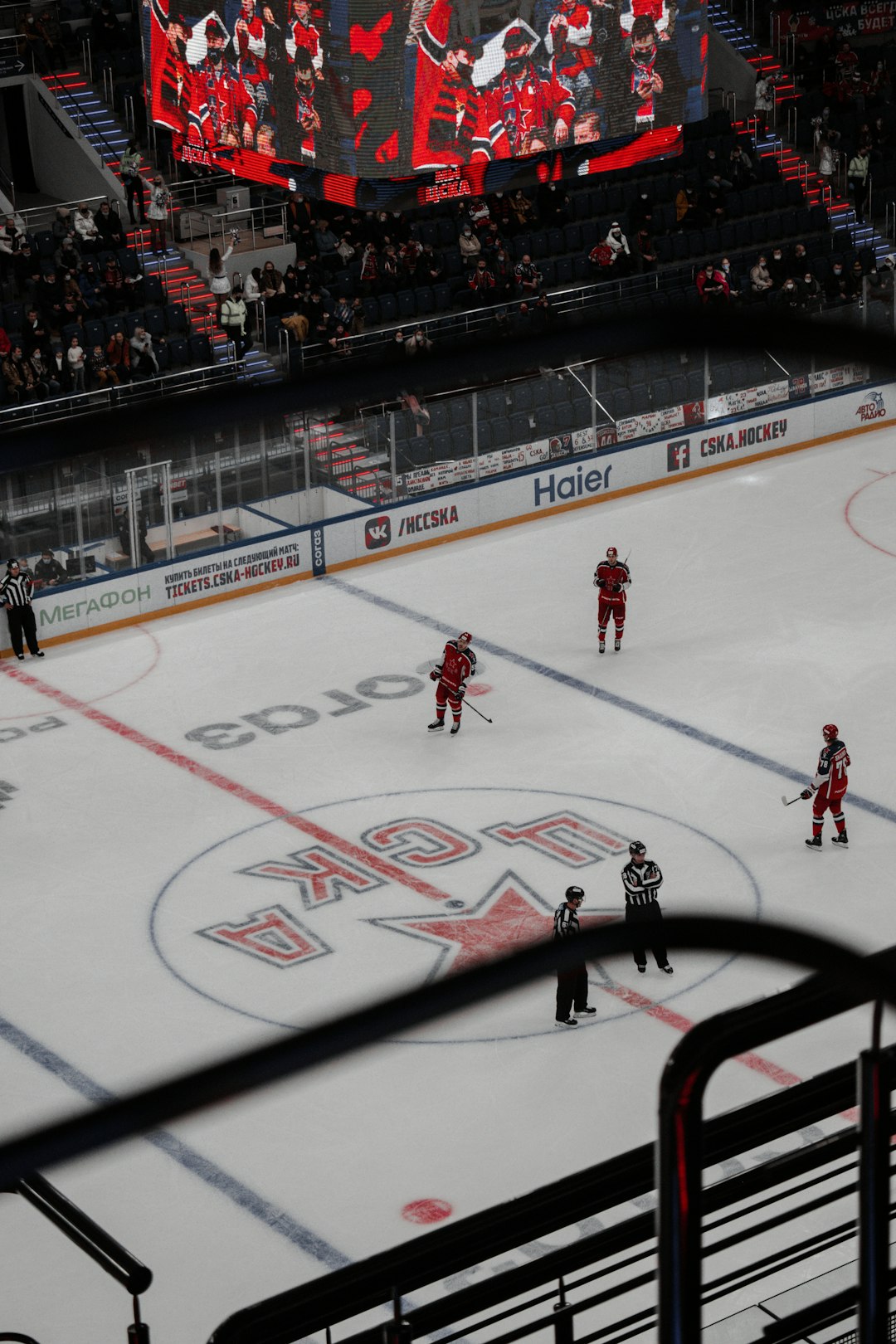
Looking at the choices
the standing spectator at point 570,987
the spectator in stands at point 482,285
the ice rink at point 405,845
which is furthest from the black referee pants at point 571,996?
the spectator in stands at point 482,285

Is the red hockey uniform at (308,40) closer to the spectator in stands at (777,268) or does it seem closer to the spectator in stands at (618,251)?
the spectator in stands at (618,251)

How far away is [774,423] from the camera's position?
→ 2639 centimetres

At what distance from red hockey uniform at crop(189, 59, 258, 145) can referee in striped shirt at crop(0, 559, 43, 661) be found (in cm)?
730

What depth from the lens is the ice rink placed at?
11852 millimetres

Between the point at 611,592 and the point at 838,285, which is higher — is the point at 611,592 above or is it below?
below

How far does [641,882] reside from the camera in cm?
1352

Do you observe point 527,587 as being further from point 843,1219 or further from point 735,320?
point 735,320

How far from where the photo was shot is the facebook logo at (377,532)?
23203 millimetres

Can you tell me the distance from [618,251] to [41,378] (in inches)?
359

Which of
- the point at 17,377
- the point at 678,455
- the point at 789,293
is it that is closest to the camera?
the point at 17,377

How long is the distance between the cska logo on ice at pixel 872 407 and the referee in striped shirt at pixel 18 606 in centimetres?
1235

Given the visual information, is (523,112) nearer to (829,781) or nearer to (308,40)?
(308,40)

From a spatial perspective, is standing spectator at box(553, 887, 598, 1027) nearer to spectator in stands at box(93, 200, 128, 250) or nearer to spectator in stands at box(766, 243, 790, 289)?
spectator in stands at box(93, 200, 128, 250)

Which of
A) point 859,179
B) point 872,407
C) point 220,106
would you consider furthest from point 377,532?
point 859,179
